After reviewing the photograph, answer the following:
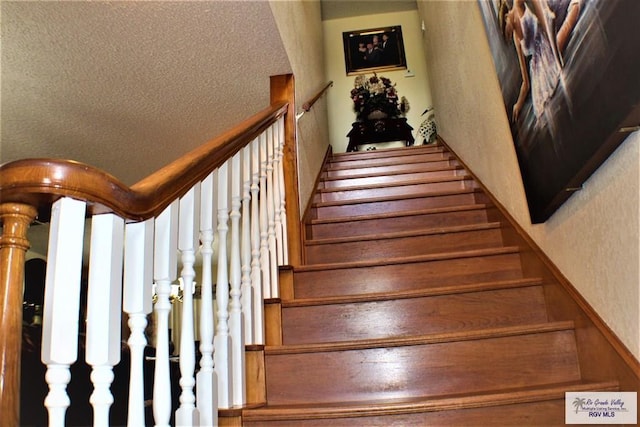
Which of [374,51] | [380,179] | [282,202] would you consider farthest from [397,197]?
[374,51]

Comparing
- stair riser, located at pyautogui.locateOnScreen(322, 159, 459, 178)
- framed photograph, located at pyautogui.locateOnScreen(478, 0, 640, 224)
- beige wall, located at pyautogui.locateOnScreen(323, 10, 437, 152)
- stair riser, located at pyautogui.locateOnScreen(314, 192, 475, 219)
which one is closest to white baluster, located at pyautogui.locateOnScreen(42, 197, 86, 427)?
framed photograph, located at pyautogui.locateOnScreen(478, 0, 640, 224)

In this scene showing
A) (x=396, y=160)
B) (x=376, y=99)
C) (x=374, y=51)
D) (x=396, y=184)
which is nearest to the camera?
(x=396, y=184)

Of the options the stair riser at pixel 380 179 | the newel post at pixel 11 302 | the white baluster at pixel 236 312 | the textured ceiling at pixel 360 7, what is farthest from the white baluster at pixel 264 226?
the textured ceiling at pixel 360 7

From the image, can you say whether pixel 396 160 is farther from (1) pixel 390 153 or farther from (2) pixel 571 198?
(2) pixel 571 198

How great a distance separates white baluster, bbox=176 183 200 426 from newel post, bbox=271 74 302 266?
105 cm

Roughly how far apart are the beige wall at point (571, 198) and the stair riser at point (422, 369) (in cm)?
23

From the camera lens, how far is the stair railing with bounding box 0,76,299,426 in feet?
2.37

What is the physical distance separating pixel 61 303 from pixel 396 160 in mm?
3597

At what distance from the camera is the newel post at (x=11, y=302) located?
66 centimetres

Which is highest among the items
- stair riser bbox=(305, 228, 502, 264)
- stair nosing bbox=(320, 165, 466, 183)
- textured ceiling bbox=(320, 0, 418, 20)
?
textured ceiling bbox=(320, 0, 418, 20)

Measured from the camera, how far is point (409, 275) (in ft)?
7.04

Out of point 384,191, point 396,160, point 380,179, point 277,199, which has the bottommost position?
point 277,199

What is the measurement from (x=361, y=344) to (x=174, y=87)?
163cm

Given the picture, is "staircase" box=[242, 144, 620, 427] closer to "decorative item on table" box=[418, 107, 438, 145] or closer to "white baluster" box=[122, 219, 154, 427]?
"white baluster" box=[122, 219, 154, 427]
